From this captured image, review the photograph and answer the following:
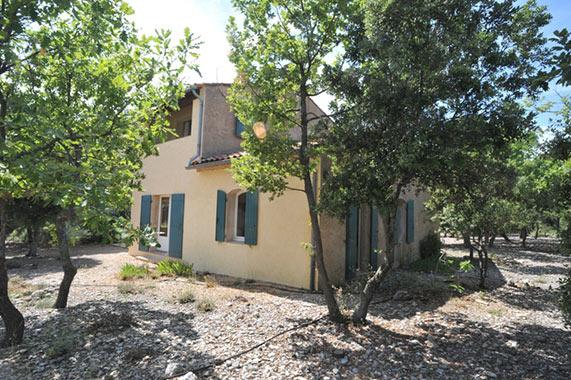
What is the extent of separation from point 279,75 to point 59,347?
4437 millimetres

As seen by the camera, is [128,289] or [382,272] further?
[128,289]

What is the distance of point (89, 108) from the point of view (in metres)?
4.12

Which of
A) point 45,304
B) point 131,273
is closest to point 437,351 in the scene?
point 45,304

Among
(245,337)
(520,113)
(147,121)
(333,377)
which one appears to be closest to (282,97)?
(147,121)

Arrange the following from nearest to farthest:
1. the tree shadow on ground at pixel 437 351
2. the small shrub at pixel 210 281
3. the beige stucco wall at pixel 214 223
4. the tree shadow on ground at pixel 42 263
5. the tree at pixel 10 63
→ the tree at pixel 10 63 → the tree shadow on ground at pixel 437 351 → the beige stucco wall at pixel 214 223 → the small shrub at pixel 210 281 → the tree shadow on ground at pixel 42 263

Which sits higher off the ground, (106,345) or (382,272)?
(382,272)

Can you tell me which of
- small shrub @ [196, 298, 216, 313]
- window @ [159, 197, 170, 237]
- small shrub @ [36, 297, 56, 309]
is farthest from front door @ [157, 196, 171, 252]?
small shrub @ [196, 298, 216, 313]

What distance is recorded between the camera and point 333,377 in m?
3.19

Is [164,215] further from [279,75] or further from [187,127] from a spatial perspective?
[279,75]

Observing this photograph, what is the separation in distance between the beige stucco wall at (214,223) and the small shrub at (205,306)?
1.97 meters

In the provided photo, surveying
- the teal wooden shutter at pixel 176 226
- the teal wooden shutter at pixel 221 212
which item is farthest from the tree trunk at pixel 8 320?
the teal wooden shutter at pixel 176 226

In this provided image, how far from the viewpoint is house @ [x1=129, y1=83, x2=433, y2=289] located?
700 cm

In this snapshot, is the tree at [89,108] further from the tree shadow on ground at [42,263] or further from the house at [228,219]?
the tree shadow on ground at [42,263]

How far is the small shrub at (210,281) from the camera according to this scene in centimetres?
705
